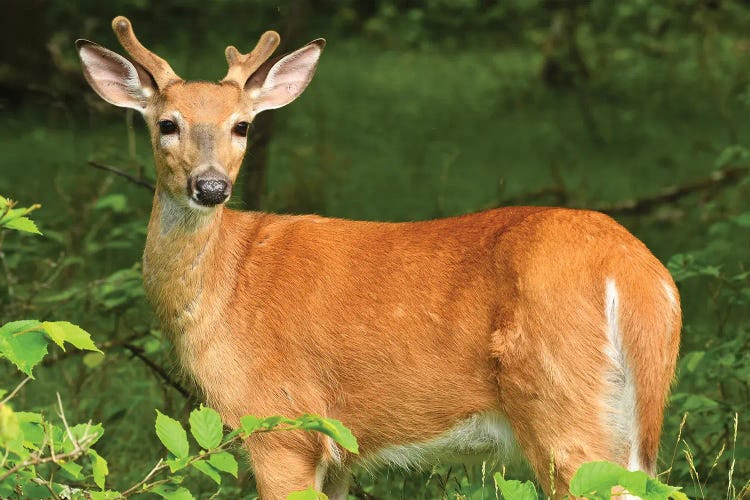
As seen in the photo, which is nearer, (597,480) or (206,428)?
(597,480)

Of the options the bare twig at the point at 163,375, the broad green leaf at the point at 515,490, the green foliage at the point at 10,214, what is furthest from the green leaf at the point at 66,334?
the bare twig at the point at 163,375

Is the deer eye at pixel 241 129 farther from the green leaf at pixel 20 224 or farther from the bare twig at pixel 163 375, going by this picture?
the green leaf at pixel 20 224

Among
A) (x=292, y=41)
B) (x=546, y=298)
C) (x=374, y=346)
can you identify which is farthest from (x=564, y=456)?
(x=292, y=41)

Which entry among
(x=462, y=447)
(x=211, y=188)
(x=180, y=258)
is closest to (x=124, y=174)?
(x=180, y=258)

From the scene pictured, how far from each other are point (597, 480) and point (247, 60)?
280 centimetres

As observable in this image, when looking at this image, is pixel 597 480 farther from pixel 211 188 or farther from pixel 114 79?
pixel 114 79

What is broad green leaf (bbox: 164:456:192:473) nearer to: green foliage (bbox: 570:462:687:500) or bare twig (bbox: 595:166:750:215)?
green foliage (bbox: 570:462:687:500)

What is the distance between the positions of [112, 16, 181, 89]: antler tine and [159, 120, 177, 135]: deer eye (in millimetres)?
261

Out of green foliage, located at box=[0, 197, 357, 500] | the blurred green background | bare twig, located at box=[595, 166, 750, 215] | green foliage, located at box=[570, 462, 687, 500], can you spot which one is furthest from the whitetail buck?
bare twig, located at box=[595, 166, 750, 215]

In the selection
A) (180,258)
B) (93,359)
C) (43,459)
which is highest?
(43,459)

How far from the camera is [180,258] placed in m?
4.94

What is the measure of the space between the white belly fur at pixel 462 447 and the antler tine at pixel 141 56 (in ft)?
5.73

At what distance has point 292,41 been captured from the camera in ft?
26.0

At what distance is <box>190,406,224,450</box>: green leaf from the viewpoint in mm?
3367
